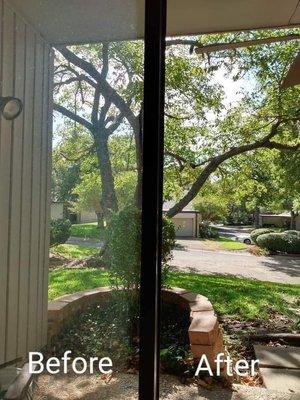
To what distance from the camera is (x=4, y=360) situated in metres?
1.00

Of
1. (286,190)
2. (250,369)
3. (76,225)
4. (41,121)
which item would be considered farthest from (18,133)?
(250,369)

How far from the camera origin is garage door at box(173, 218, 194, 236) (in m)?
1.16

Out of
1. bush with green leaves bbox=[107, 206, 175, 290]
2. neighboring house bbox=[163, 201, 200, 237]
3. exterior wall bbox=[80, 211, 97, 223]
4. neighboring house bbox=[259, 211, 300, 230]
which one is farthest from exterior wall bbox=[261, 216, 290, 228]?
exterior wall bbox=[80, 211, 97, 223]

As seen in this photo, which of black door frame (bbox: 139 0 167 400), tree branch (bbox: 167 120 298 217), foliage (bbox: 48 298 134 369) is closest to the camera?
black door frame (bbox: 139 0 167 400)

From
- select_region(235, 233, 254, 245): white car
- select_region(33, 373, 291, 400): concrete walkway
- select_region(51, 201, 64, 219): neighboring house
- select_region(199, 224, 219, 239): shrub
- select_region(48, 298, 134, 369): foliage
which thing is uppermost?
select_region(51, 201, 64, 219): neighboring house

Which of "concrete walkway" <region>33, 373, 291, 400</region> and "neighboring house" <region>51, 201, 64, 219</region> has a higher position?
"neighboring house" <region>51, 201, 64, 219</region>

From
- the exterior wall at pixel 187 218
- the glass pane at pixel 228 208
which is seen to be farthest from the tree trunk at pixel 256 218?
the exterior wall at pixel 187 218

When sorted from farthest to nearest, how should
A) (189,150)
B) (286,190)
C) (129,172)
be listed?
(189,150)
(286,190)
(129,172)

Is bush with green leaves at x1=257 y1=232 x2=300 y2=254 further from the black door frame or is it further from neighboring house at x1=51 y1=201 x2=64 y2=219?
neighboring house at x1=51 y1=201 x2=64 y2=219

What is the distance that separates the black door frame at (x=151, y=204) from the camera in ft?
2.93

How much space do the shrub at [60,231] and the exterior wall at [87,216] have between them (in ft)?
0.15

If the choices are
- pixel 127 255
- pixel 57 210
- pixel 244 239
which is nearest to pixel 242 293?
pixel 244 239

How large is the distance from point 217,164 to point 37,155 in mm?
740

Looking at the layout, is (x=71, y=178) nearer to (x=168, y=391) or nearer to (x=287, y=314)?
(x=168, y=391)
